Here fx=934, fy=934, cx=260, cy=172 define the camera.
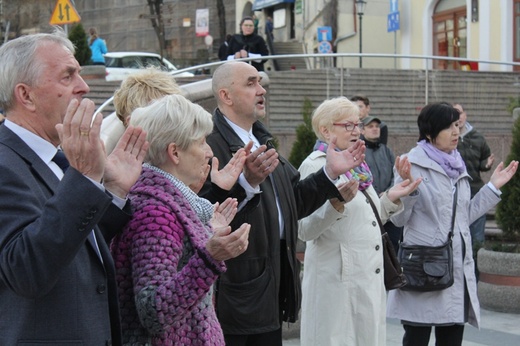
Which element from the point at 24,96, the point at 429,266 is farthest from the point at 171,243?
the point at 429,266

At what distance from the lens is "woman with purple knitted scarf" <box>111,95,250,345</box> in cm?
311

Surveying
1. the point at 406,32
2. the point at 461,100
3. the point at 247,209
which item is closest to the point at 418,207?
the point at 247,209

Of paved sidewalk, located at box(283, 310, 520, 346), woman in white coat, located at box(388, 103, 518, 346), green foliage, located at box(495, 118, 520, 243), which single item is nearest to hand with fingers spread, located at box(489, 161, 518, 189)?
woman in white coat, located at box(388, 103, 518, 346)

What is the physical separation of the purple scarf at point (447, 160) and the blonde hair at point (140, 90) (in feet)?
6.90

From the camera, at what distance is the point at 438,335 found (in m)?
6.00

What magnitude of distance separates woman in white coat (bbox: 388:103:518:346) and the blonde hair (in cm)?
203

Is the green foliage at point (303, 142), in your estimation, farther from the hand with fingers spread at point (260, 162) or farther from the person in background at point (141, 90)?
the hand with fingers spread at point (260, 162)

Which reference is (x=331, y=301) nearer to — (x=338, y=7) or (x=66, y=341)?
(x=66, y=341)

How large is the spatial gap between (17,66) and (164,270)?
2.68ft

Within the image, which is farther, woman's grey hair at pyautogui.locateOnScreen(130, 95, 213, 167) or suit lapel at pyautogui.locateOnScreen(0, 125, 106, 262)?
woman's grey hair at pyautogui.locateOnScreen(130, 95, 213, 167)

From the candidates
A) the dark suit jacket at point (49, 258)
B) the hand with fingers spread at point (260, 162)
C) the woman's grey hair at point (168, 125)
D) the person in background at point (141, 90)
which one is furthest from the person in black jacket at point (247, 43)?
the dark suit jacket at point (49, 258)

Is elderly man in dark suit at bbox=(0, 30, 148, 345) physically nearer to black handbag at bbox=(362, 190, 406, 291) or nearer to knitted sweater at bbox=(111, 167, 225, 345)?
knitted sweater at bbox=(111, 167, 225, 345)

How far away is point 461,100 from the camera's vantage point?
17547 millimetres

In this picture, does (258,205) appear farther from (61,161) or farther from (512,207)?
(512,207)
